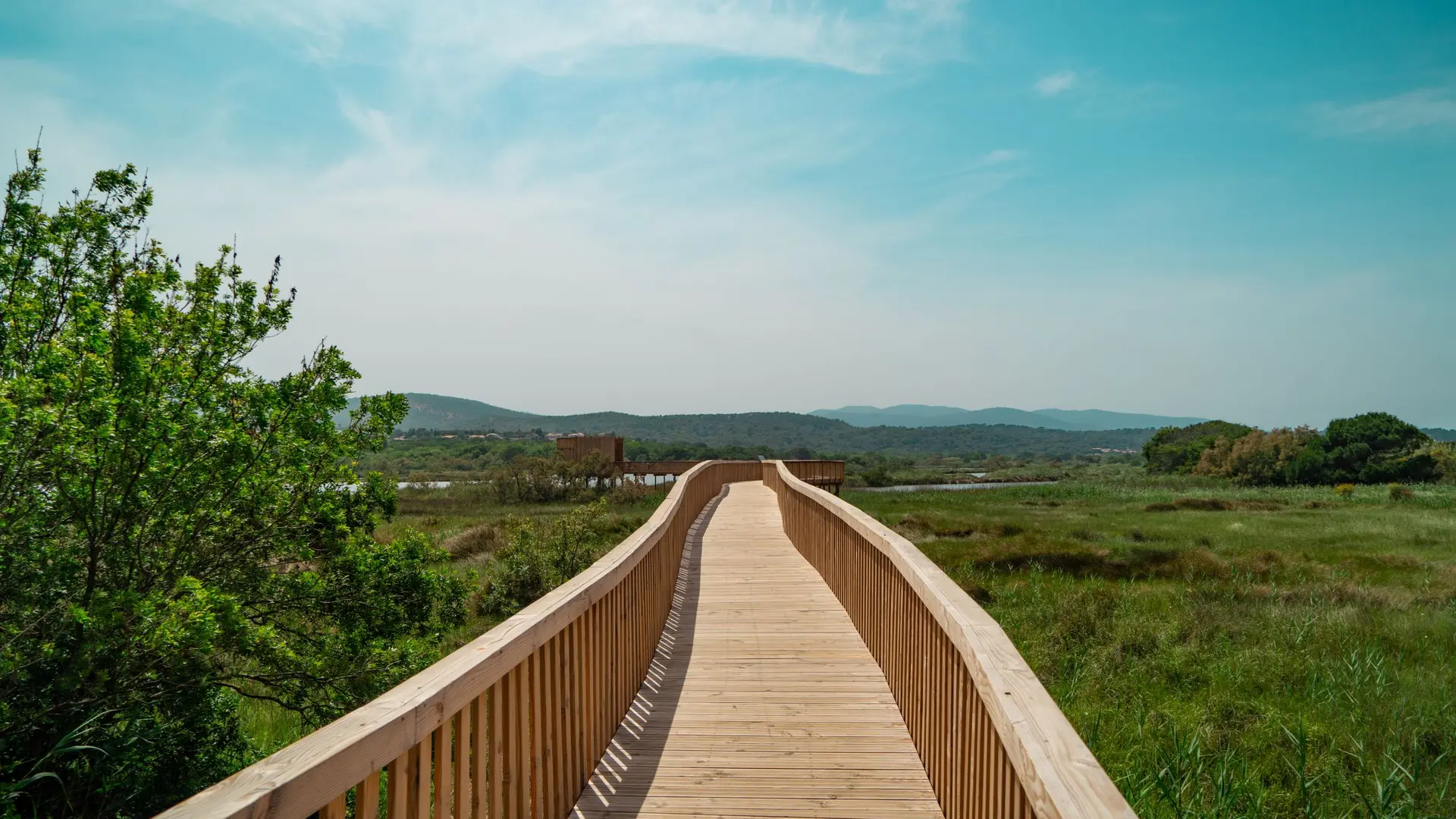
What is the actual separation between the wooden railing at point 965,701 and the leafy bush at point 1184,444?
68339 mm

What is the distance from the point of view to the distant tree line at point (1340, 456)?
49.5m

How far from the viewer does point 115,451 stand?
5.70 m

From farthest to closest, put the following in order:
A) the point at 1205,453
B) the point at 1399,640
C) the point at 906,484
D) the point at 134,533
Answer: the point at 906,484
the point at 1205,453
the point at 1399,640
the point at 134,533

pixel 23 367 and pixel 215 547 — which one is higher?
pixel 23 367

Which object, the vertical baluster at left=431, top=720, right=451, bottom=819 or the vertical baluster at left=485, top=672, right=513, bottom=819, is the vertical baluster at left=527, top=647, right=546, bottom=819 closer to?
the vertical baluster at left=485, top=672, right=513, bottom=819

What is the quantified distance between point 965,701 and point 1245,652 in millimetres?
8379

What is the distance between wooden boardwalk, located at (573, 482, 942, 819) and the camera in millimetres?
3703

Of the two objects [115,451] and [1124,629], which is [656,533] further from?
[1124,629]

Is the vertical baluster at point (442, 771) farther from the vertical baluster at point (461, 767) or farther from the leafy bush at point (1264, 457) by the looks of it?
the leafy bush at point (1264, 457)

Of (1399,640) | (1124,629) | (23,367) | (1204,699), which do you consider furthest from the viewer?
(1124,629)

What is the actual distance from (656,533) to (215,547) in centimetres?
399

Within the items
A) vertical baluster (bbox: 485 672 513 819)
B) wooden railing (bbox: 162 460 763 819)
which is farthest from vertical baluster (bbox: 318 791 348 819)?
vertical baluster (bbox: 485 672 513 819)

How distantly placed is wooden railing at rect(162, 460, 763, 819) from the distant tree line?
5891cm

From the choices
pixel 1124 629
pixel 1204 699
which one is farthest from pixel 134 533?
pixel 1124 629
